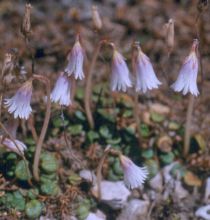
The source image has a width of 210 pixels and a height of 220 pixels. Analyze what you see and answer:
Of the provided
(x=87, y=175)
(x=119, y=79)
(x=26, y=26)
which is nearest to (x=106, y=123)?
(x=87, y=175)

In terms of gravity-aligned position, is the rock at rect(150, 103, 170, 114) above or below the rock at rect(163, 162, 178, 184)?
above

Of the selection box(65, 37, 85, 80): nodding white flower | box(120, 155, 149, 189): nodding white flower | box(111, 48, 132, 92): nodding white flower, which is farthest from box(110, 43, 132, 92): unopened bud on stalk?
box(120, 155, 149, 189): nodding white flower

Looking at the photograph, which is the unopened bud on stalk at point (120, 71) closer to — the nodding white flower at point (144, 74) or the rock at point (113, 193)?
the nodding white flower at point (144, 74)

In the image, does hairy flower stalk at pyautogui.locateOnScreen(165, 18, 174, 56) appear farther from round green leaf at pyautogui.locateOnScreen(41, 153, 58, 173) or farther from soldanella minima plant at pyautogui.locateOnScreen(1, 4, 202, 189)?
round green leaf at pyautogui.locateOnScreen(41, 153, 58, 173)

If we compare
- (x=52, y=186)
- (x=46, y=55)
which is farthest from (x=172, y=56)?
(x=52, y=186)

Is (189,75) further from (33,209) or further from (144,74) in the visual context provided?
(33,209)

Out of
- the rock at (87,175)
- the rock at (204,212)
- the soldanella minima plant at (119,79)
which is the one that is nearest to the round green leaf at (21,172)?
the soldanella minima plant at (119,79)
